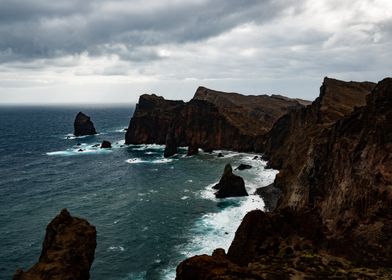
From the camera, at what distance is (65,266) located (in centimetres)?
3500

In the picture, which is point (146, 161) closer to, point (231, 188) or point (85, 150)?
point (85, 150)

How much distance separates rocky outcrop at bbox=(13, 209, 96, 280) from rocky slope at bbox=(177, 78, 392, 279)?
13.0m

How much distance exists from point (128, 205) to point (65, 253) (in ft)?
150

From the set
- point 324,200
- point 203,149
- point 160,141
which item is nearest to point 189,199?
point 324,200

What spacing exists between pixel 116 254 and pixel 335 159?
108ft

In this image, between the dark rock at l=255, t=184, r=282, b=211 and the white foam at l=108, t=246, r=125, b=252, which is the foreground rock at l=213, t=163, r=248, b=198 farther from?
the white foam at l=108, t=246, r=125, b=252

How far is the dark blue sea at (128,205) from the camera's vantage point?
187 ft

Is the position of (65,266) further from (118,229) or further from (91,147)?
(91,147)

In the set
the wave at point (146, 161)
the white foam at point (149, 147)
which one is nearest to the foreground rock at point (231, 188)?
the wave at point (146, 161)

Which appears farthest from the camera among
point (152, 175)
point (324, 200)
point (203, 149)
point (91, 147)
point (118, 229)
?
point (91, 147)

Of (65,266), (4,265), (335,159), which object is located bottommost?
(4,265)

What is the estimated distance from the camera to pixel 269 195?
272 ft

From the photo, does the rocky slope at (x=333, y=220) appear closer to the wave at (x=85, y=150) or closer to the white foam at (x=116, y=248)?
the white foam at (x=116, y=248)

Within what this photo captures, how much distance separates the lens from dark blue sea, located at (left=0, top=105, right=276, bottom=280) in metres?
56.9
